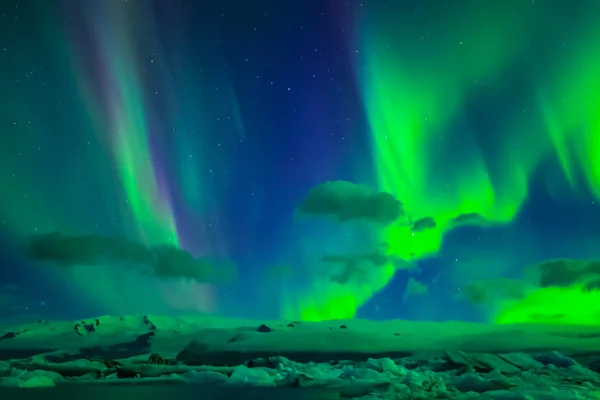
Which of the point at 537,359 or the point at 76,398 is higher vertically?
the point at 537,359

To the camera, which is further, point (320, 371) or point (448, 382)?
point (320, 371)

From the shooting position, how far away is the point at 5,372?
36219 millimetres

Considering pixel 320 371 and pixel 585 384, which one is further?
pixel 320 371

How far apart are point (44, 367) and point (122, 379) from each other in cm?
558

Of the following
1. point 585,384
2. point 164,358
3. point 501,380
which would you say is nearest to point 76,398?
point 164,358

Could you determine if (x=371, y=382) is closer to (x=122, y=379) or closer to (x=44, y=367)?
(x=122, y=379)

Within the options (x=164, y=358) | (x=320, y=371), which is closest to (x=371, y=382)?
(x=320, y=371)

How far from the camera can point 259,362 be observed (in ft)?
122

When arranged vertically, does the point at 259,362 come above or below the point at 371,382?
above

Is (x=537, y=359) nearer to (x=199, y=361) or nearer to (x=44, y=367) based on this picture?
(x=199, y=361)

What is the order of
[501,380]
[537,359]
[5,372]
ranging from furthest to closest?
[5,372], [537,359], [501,380]

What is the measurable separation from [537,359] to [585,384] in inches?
252

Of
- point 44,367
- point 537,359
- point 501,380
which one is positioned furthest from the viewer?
point 44,367

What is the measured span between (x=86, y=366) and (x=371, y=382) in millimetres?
23196
